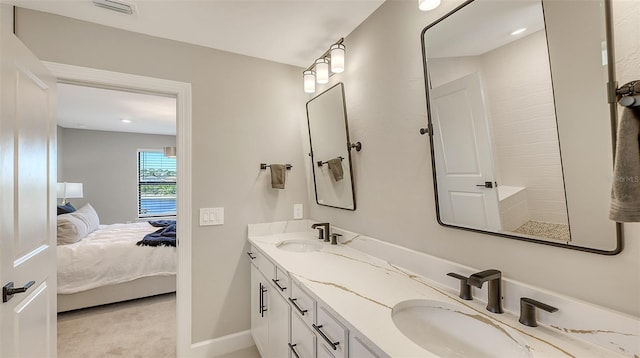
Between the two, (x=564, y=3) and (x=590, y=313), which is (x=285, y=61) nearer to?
(x=564, y=3)

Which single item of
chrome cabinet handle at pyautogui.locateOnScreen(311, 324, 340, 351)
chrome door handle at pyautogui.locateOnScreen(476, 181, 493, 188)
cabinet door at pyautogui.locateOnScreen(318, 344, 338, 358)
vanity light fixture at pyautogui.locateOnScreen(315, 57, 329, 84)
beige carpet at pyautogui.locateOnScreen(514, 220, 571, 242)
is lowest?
cabinet door at pyautogui.locateOnScreen(318, 344, 338, 358)

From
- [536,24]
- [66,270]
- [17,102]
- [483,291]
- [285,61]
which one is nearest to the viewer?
[536,24]

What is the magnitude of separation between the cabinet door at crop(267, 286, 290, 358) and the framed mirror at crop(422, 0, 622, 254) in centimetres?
97

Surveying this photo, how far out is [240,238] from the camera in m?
2.21

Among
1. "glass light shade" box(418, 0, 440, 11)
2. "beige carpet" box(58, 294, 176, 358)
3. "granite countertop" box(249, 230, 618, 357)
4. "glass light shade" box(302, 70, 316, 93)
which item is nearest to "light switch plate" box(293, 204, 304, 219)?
"granite countertop" box(249, 230, 618, 357)

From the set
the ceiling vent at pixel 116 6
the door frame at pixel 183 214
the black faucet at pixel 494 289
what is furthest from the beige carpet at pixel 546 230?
the ceiling vent at pixel 116 6

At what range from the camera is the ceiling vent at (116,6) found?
1.57 metres

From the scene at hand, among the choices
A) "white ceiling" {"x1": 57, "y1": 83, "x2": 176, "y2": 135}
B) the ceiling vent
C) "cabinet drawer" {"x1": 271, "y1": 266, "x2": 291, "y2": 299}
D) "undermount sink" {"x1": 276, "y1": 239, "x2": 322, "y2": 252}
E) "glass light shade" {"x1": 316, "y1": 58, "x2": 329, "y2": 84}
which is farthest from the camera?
"white ceiling" {"x1": 57, "y1": 83, "x2": 176, "y2": 135}

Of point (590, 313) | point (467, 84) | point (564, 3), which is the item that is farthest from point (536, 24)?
point (590, 313)

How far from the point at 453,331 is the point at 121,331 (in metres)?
2.90

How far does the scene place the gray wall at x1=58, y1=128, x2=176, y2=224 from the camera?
5.21 m

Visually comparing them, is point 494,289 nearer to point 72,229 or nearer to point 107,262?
point 107,262

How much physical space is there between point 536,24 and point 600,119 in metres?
0.37

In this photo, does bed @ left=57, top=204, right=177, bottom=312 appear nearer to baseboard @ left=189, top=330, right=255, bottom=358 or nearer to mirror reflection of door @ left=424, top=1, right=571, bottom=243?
baseboard @ left=189, top=330, right=255, bottom=358
